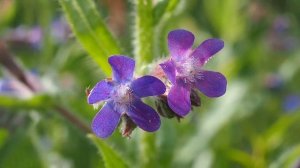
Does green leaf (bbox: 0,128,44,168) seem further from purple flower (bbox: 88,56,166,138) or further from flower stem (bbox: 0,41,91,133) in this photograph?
purple flower (bbox: 88,56,166,138)

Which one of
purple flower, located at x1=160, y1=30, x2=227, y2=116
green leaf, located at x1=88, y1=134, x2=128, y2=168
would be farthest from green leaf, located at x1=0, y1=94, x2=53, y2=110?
purple flower, located at x1=160, y1=30, x2=227, y2=116

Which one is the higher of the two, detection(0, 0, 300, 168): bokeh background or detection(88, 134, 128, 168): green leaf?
detection(0, 0, 300, 168): bokeh background

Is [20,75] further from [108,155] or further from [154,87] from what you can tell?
[154,87]

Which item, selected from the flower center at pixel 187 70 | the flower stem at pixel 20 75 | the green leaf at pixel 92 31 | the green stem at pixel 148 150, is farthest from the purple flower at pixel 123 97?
the flower stem at pixel 20 75

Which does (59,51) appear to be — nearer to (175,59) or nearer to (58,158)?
(58,158)

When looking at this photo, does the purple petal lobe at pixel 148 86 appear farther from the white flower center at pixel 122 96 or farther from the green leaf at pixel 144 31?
the green leaf at pixel 144 31

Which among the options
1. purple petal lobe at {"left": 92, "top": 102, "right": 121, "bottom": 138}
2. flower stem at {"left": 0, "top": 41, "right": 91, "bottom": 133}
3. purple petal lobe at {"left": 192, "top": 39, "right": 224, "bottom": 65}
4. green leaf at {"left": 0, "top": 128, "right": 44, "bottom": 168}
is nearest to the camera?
purple petal lobe at {"left": 92, "top": 102, "right": 121, "bottom": 138}
